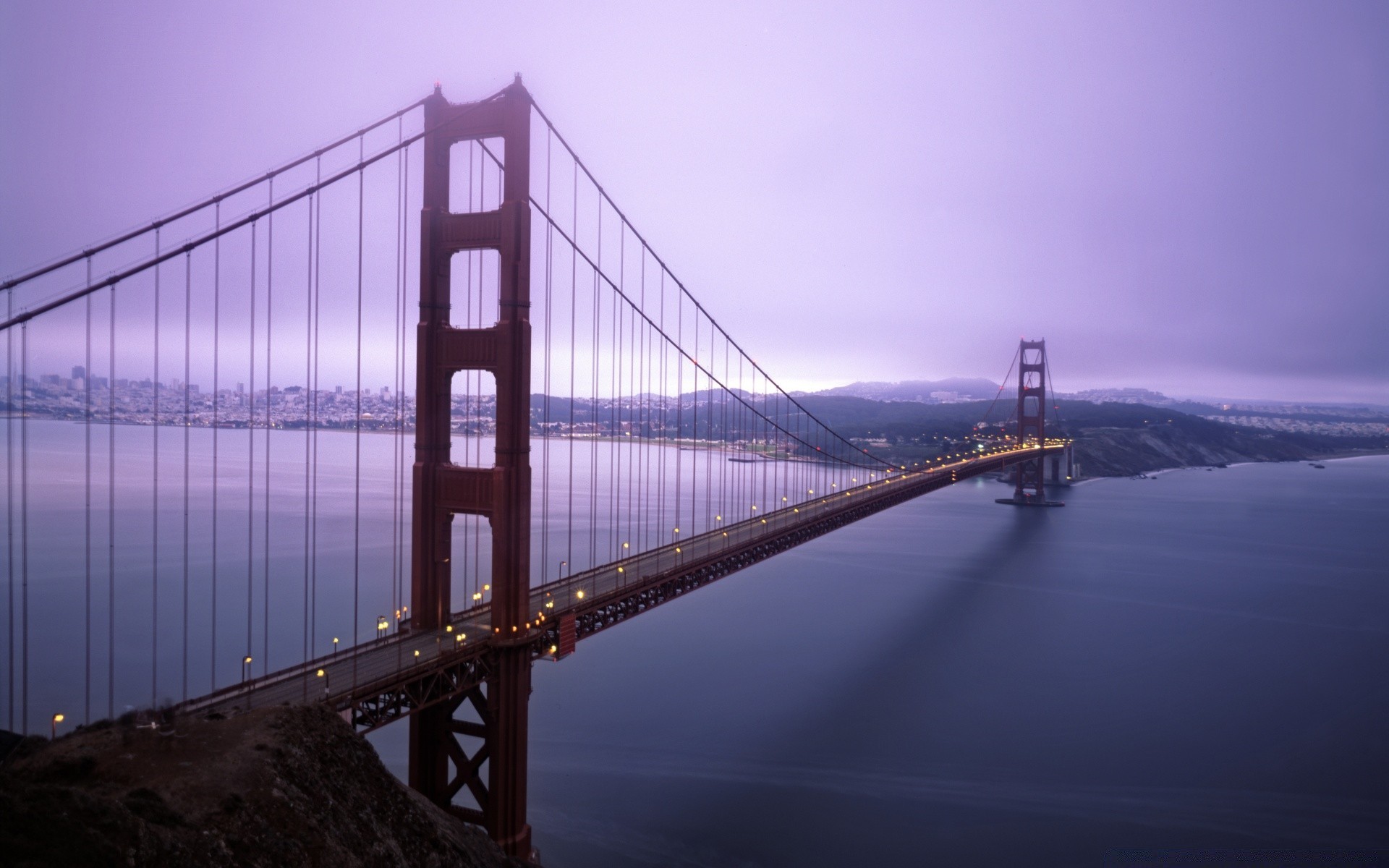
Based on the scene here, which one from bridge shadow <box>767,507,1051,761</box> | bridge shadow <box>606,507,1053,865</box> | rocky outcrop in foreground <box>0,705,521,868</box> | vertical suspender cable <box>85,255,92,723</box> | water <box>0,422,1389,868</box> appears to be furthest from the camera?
bridge shadow <box>767,507,1051,761</box>

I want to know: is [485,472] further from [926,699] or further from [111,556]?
[926,699]

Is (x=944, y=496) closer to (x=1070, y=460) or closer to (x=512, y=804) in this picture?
(x=1070, y=460)

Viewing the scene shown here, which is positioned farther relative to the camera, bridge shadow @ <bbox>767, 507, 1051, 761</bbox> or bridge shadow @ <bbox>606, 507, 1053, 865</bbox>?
bridge shadow @ <bbox>767, 507, 1051, 761</bbox>

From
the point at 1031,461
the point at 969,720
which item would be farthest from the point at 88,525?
the point at 1031,461

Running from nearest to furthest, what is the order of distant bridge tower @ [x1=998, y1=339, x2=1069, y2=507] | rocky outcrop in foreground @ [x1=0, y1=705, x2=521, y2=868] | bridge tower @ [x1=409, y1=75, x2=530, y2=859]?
rocky outcrop in foreground @ [x1=0, y1=705, x2=521, y2=868], bridge tower @ [x1=409, y1=75, x2=530, y2=859], distant bridge tower @ [x1=998, y1=339, x2=1069, y2=507]

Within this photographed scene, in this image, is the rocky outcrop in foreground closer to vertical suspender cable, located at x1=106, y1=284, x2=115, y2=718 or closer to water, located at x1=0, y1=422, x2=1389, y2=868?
vertical suspender cable, located at x1=106, y1=284, x2=115, y2=718

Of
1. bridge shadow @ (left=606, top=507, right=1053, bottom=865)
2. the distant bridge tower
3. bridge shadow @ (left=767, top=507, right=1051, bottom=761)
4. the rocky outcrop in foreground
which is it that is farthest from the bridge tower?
the distant bridge tower
